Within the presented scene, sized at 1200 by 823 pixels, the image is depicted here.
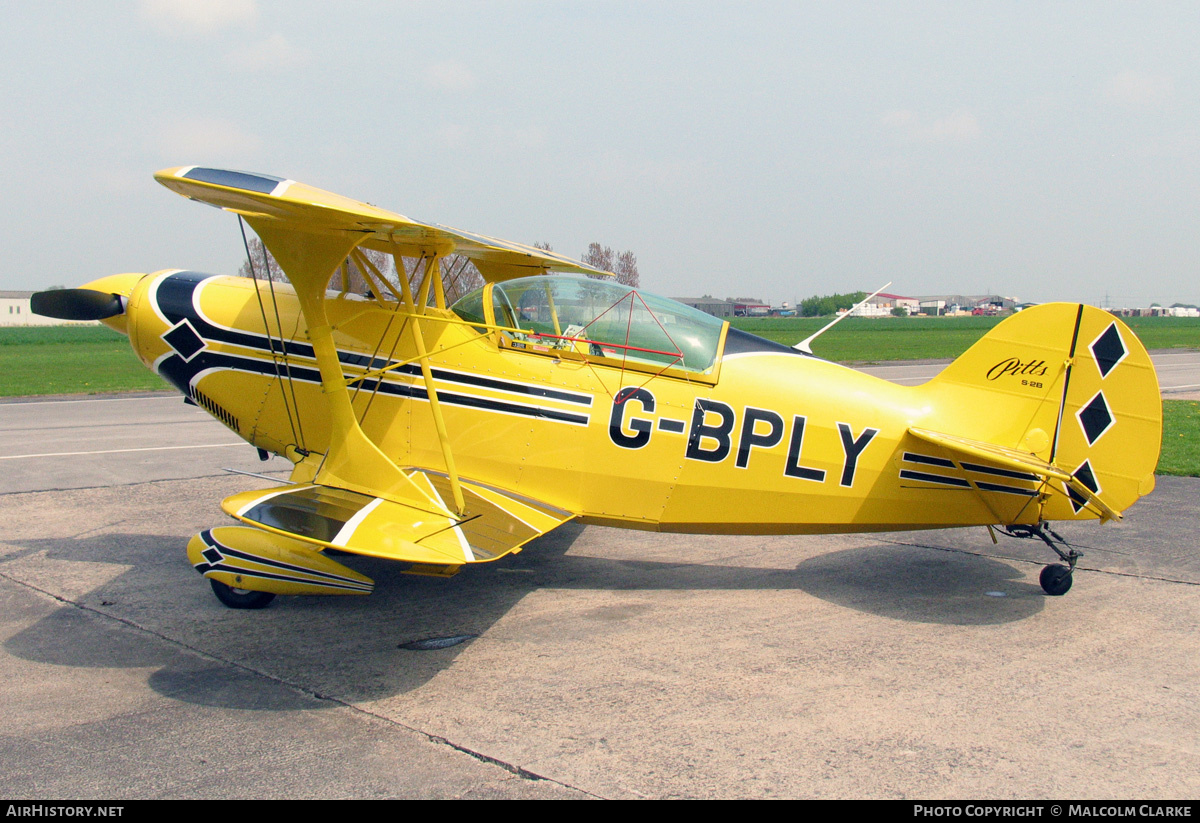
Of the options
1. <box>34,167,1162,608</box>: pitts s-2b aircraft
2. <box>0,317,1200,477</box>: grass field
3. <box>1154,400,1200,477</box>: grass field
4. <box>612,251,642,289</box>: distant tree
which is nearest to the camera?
<box>34,167,1162,608</box>: pitts s-2b aircraft

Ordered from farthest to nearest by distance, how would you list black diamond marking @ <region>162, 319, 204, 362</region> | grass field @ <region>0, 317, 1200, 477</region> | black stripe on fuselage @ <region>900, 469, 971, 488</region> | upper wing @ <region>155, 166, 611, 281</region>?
grass field @ <region>0, 317, 1200, 477</region>
black diamond marking @ <region>162, 319, 204, 362</region>
black stripe on fuselage @ <region>900, 469, 971, 488</region>
upper wing @ <region>155, 166, 611, 281</region>

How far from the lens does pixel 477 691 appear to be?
Result: 4.51 meters

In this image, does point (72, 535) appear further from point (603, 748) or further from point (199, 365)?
point (603, 748)

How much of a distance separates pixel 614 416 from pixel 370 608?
82.6 inches

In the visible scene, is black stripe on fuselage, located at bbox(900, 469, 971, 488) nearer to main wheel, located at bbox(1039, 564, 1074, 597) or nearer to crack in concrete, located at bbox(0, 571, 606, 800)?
main wheel, located at bbox(1039, 564, 1074, 597)

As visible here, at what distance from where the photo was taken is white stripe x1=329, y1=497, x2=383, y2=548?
4664 millimetres

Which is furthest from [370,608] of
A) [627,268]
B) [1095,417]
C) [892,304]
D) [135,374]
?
[892,304]

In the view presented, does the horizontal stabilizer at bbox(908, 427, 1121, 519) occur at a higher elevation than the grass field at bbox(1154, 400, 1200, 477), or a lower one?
higher

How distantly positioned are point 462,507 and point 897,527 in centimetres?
302

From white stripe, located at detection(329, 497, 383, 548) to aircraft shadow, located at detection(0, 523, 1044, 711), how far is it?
73 centimetres

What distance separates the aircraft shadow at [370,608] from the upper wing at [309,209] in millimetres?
2468

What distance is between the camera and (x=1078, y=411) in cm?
585

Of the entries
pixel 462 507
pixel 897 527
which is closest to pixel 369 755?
pixel 462 507

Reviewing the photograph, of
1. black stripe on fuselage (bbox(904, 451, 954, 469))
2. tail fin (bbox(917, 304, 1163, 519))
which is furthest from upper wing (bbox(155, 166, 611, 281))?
tail fin (bbox(917, 304, 1163, 519))
